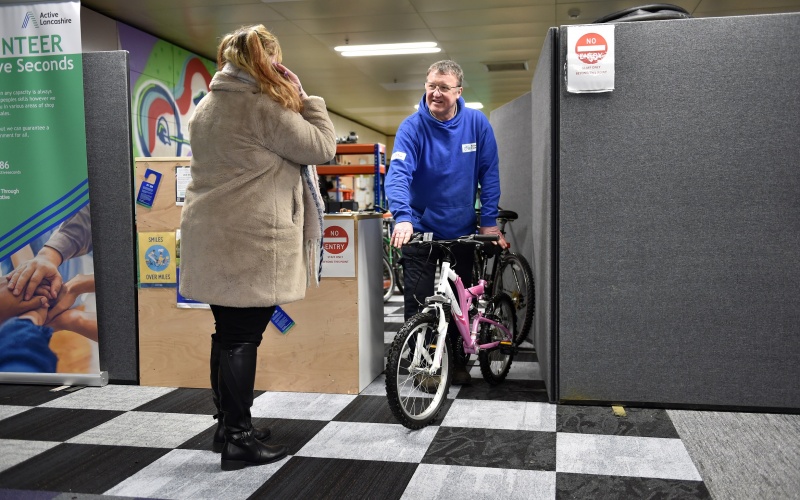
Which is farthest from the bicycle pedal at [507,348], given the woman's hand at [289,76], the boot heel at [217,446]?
the woman's hand at [289,76]

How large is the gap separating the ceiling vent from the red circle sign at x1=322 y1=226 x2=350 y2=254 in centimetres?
719

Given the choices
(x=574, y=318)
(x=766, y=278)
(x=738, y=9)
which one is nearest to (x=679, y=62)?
(x=766, y=278)

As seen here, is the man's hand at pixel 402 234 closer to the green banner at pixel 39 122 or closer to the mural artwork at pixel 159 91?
the green banner at pixel 39 122

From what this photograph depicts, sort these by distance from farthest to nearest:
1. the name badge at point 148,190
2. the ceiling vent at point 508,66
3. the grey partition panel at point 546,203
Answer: the ceiling vent at point 508,66 < the name badge at point 148,190 < the grey partition panel at point 546,203

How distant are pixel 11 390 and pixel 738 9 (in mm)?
6896

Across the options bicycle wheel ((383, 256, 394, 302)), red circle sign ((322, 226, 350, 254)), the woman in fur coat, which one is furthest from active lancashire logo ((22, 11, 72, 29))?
bicycle wheel ((383, 256, 394, 302))

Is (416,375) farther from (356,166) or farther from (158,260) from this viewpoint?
(356,166)

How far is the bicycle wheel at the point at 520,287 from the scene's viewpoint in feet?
11.7

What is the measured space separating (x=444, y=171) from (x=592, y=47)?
773 millimetres

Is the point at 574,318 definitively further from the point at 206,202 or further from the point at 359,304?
the point at 206,202

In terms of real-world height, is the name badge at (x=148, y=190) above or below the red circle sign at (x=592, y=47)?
below

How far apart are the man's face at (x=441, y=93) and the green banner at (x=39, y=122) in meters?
1.49

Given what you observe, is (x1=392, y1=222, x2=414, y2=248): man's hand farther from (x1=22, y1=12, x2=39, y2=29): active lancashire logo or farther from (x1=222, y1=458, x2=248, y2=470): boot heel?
(x1=22, y1=12, x2=39, y2=29): active lancashire logo

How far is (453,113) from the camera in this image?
9.81ft
